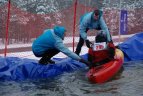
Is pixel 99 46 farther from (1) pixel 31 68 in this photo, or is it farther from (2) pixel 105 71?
(1) pixel 31 68

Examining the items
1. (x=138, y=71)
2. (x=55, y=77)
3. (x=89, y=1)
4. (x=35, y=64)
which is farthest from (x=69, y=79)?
(x=89, y=1)

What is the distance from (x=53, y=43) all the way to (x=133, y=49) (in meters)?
3.07

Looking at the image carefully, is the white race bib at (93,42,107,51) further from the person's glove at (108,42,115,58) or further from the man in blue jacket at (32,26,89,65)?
the man in blue jacket at (32,26,89,65)

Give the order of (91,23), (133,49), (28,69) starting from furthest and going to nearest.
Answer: (133,49)
(91,23)
(28,69)

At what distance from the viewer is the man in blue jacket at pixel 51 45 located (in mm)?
9609

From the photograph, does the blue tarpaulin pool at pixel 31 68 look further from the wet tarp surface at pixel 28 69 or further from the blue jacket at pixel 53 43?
the blue jacket at pixel 53 43

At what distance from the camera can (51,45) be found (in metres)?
9.73

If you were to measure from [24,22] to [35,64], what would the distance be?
5.24 m

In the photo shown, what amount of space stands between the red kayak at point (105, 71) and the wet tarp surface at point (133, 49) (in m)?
1.55

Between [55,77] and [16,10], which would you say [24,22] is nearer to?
[16,10]

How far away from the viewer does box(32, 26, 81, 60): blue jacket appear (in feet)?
31.5

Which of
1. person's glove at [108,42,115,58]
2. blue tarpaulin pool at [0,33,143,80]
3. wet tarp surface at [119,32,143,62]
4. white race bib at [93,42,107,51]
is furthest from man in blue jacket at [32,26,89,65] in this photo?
wet tarp surface at [119,32,143,62]

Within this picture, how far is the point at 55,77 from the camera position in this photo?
9.72 m

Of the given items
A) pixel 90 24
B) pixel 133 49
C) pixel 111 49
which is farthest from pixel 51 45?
pixel 133 49
